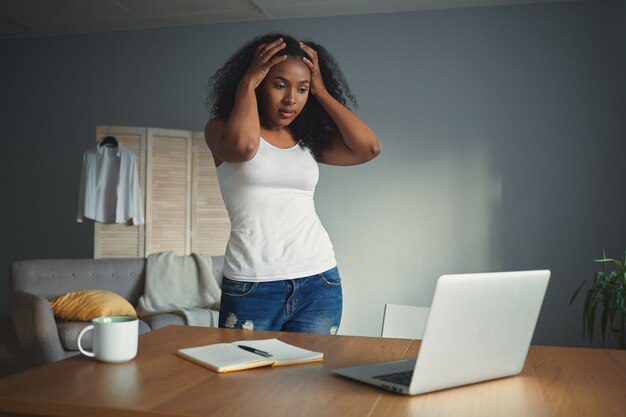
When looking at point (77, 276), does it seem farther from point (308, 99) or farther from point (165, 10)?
point (308, 99)

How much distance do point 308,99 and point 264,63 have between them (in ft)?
0.83

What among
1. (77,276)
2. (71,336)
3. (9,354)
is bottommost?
(9,354)

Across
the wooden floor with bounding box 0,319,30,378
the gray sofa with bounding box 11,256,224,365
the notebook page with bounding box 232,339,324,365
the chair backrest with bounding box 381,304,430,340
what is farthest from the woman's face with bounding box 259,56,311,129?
the wooden floor with bounding box 0,319,30,378

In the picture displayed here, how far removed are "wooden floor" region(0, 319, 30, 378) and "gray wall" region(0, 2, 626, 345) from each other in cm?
204

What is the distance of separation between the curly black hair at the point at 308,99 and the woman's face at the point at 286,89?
0.04 metres

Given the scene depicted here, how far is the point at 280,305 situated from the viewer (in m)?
1.49

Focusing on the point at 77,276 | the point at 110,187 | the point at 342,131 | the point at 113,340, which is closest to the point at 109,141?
the point at 110,187

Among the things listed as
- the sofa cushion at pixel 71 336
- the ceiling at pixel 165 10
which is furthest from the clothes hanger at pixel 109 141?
the sofa cushion at pixel 71 336

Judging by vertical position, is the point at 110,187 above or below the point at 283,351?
above

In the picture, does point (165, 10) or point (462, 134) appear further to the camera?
point (165, 10)

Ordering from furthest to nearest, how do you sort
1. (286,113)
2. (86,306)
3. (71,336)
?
(86,306)
(71,336)
(286,113)

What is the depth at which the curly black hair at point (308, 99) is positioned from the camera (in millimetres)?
1643

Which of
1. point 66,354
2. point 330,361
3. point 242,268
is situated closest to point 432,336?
point 330,361

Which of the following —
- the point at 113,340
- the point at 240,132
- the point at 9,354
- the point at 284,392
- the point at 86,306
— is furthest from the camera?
the point at 9,354
